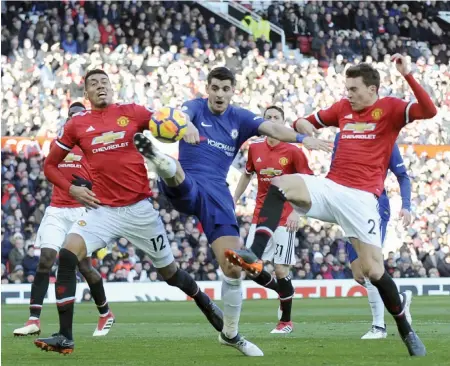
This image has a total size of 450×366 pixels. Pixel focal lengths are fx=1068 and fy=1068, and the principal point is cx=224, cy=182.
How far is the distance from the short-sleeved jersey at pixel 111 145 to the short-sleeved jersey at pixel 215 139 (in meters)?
0.64

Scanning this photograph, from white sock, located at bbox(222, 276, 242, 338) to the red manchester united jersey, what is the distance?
13.8 ft

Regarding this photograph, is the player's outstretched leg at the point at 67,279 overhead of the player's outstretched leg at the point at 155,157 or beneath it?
beneath

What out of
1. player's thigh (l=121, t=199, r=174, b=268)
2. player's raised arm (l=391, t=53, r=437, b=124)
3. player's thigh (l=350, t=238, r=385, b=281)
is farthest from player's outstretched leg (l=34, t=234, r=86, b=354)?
player's raised arm (l=391, t=53, r=437, b=124)

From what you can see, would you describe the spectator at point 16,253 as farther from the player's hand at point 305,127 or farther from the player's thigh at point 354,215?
the player's thigh at point 354,215

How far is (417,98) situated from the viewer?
8922 mm

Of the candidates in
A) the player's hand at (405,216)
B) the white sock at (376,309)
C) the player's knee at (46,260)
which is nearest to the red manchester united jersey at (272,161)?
the player's hand at (405,216)

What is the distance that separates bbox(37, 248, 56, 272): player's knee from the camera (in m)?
13.0

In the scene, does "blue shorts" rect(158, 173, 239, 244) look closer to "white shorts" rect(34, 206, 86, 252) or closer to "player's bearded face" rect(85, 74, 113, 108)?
"player's bearded face" rect(85, 74, 113, 108)

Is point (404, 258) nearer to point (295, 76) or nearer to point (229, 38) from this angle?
point (295, 76)

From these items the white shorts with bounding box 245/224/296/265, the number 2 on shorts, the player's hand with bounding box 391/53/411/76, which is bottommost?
the white shorts with bounding box 245/224/296/265

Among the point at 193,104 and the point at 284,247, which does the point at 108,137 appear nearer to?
the point at 193,104

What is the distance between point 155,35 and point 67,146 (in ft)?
66.6

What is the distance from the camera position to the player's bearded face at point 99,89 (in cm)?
1045

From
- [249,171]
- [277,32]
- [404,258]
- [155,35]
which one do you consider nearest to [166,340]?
[249,171]
